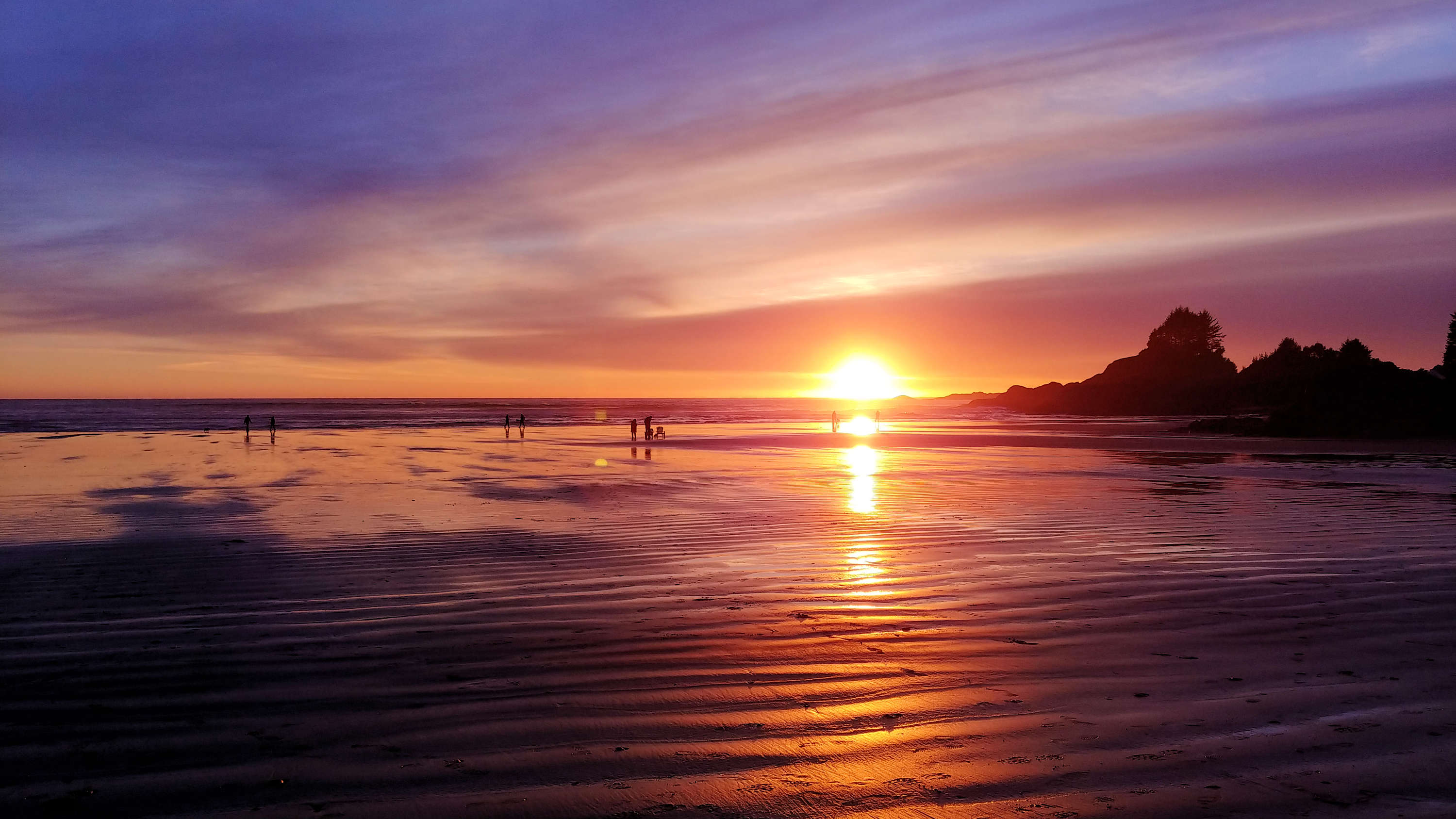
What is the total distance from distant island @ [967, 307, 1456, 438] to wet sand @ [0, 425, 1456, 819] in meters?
29.0

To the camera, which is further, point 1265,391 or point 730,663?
point 1265,391

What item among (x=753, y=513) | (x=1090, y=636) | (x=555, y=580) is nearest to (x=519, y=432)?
(x=753, y=513)

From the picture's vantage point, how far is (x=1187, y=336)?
120625 millimetres

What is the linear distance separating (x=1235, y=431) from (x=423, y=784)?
158 feet

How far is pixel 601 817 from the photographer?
3619 mm

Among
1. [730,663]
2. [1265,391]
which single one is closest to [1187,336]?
[1265,391]

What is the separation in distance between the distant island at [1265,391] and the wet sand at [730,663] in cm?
2901

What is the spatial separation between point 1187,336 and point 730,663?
13333cm

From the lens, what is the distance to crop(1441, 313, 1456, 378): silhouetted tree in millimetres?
39969

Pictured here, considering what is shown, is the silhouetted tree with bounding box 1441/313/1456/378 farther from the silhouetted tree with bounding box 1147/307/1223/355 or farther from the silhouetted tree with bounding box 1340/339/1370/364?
the silhouetted tree with bounding box 1147/307/1223/355

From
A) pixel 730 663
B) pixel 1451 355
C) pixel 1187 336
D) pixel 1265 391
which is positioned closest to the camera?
pixel 730 663

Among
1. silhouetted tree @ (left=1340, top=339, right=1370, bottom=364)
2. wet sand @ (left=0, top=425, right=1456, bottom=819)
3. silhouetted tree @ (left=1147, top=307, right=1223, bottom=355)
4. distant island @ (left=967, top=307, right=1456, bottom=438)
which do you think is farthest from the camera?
silhouetted tree @ (left=1147, top=307, right=1223, bottom=355)

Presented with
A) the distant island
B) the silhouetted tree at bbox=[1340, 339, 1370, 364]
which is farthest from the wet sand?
the silhouetted tree at bbox=[1340, 339, 1370, 364]

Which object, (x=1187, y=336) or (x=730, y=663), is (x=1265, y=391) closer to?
(x=1187, y=336)
